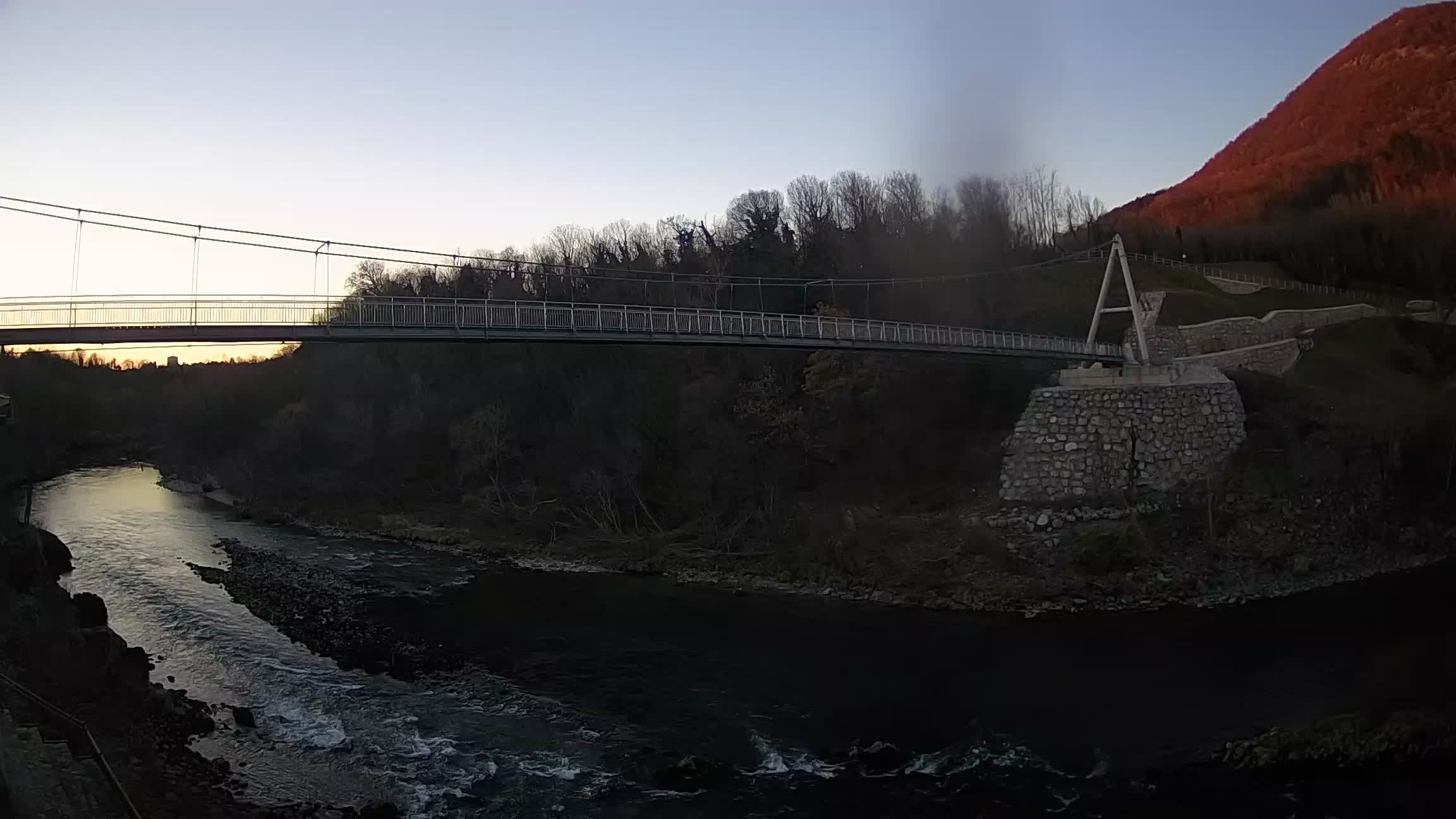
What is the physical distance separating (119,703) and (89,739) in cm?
376

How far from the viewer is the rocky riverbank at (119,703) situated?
1166 centimetres

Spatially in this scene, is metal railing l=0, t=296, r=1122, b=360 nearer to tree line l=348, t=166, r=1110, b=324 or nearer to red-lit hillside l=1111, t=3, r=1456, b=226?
tree line l=348, t=166, r=1110, b=324

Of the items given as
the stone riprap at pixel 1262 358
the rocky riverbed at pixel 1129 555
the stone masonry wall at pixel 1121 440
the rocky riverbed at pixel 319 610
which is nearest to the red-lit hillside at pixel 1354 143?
the stone riprap at pixel 1262 358

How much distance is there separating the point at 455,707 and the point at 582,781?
4.09 metres

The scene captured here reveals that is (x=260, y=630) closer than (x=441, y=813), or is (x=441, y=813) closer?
(x=441, y=813)

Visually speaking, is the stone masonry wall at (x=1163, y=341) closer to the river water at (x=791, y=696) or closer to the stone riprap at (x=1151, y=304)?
the stone riprap at (x=1151, y=304)

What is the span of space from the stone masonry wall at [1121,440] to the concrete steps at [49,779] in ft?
74.1

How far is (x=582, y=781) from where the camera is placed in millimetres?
12695

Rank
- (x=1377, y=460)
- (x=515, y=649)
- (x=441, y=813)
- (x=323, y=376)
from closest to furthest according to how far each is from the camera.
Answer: (x=441, y=813) → (x=515, y=649) → (x=1377, y=460) → (x=323, y=376)

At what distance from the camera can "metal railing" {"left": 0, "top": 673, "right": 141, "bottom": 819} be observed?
9.77 m

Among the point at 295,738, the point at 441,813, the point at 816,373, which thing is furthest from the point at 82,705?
the point at 816,373

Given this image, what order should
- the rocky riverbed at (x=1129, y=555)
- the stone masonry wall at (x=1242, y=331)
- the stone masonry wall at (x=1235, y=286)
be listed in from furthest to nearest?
the stone masonry wall at (x=1235, y=286) < the stone masonry wall at (x=1242, y=331) < the rocky riverbed at (x=1129, y=555)

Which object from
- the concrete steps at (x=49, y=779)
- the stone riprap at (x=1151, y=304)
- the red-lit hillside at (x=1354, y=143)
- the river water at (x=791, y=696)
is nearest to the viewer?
the concrete steps at (x=49, y=779)

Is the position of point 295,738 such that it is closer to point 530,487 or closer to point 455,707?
point 455,707
